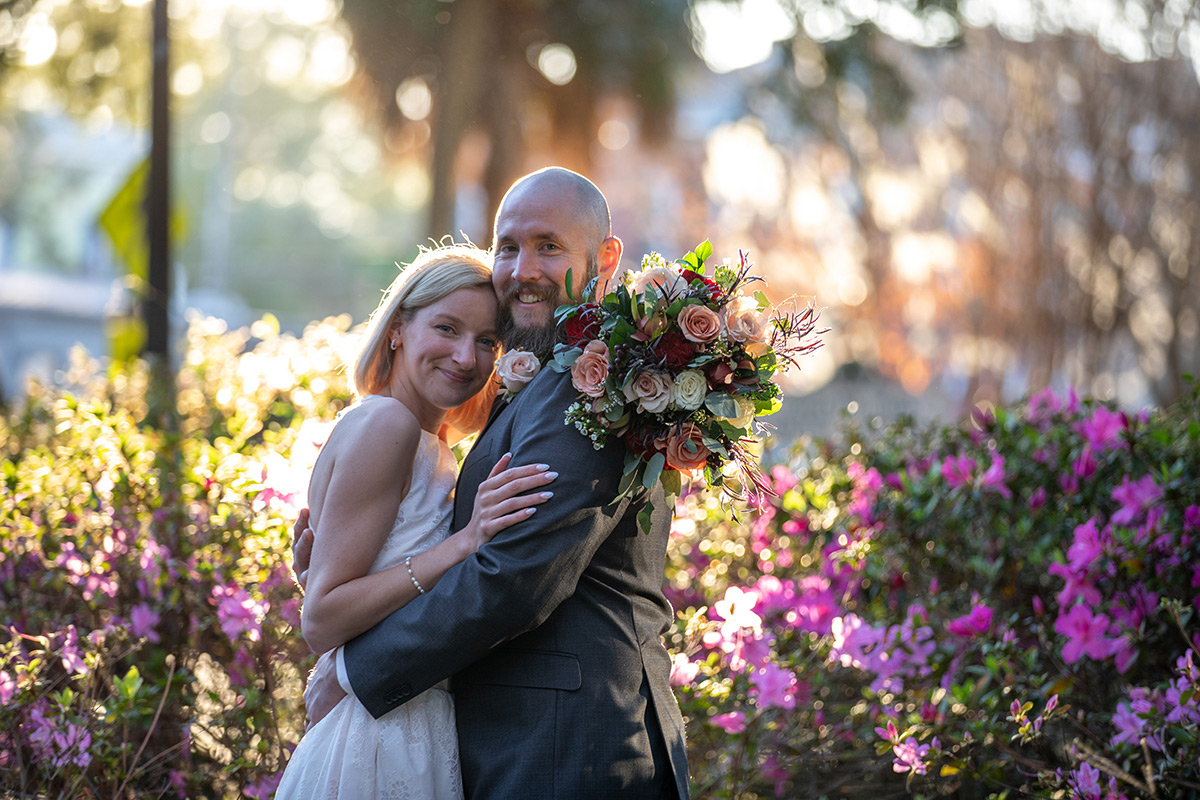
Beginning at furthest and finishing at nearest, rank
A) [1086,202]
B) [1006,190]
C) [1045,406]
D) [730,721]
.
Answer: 1. [1006,190]
2. [1086,202]
3. [1045,406]
4. [730,721]

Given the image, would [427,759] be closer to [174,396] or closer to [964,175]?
[174,396]

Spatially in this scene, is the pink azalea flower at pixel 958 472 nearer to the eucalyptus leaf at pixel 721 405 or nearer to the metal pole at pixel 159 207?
the eucalyptus leaf at pixel 721 405

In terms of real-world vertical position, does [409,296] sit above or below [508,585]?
above

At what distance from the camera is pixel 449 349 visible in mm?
2729

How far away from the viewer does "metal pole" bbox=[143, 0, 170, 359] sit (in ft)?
25.5

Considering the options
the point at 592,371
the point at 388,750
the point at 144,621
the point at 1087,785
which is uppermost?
the point at 592,371

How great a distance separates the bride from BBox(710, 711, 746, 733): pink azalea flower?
1.11m

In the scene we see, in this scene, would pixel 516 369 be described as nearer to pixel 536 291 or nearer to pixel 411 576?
pixel 536 291

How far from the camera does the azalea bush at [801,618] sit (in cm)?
313

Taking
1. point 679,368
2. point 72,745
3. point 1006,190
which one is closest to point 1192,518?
point 679,368

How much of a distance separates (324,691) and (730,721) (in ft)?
4.49

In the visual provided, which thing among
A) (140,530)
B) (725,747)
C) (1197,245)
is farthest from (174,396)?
(1197,245)

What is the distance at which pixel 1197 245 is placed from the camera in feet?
51.0

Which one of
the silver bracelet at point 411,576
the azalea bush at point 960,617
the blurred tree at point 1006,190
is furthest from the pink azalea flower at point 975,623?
the blurred tree at point 1006,190
